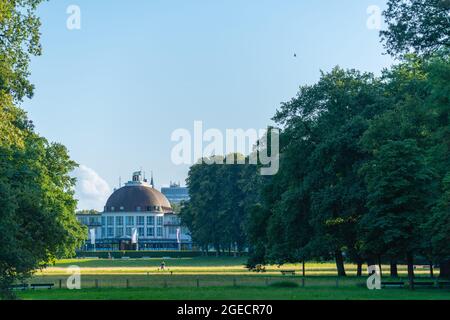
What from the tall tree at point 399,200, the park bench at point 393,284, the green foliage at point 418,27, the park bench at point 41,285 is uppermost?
the green foliage at point 418,27

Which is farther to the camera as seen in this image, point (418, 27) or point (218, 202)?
point (218, 202)

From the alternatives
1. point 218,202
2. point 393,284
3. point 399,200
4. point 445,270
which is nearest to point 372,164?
point 399,200

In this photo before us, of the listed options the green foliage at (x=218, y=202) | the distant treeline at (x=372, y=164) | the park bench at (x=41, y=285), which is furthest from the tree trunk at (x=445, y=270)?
the green foliage at (x=218, y=202)

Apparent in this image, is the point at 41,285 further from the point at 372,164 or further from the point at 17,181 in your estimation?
the point at 372,164

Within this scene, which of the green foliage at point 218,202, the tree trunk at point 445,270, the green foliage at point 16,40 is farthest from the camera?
the green foliage at point 218,202

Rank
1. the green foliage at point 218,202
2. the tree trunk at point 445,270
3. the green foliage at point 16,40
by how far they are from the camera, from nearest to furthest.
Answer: the green foliage at point 16,40, the tree trunk at point 445,270, the green foliage at point 218,202

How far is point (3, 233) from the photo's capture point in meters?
32.8

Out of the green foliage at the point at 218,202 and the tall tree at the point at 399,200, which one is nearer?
the tall tree at the point at 399,200

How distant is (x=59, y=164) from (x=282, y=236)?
20.2m

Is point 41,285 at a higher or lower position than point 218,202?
lower

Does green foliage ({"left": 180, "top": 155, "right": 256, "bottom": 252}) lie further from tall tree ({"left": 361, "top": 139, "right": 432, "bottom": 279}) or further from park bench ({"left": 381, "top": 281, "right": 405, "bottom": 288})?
tall tree ({"left": 361, "top": 139, "right": 432, "bottom": 279})

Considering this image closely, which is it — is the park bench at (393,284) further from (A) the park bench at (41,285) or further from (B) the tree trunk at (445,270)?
(A) the park bench at (41,285)

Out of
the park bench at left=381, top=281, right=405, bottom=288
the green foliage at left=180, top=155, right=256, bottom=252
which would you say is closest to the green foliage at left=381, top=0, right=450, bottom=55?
the park bench at left=381, top=281, right=405, bottom=288

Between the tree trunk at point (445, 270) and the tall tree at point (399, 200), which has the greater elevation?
the tall tree at point (399, 200)
